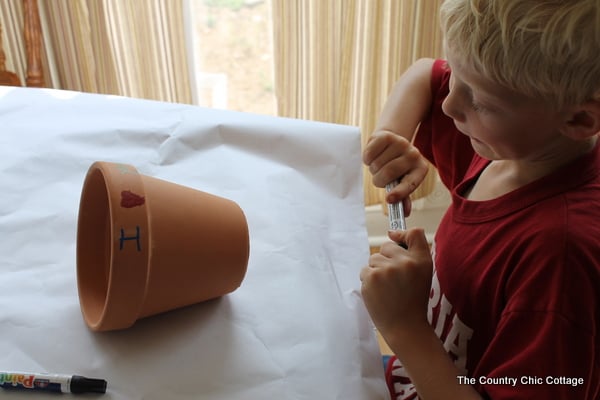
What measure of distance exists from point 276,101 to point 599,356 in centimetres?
104

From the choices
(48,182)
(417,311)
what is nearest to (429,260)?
(417,311)

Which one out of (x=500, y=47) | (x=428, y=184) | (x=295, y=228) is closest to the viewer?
(x=500, y=47)

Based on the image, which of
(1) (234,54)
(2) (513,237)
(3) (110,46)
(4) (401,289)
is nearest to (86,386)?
(4) (401,289)

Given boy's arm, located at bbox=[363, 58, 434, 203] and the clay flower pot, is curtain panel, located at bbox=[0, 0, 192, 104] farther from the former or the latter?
the clay flower pot

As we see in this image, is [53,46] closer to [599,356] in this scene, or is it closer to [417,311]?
[417,311]

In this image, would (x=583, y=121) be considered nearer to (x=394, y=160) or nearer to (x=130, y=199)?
(x=394, y=160)

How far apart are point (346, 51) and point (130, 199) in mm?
912

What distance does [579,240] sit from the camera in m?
0.49

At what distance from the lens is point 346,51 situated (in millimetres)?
1311

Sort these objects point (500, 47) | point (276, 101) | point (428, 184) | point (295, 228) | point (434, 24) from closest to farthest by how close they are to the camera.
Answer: point (500, 47) < point (295, 228) < point (434, 24) < point (276, 101) < point (428, 184)

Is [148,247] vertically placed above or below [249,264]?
above

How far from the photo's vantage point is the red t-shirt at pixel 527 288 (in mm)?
478

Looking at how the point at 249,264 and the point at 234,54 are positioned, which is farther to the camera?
the point at 234,54

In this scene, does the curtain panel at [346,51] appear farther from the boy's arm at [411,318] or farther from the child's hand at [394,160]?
the boy's arm at [411,318]
